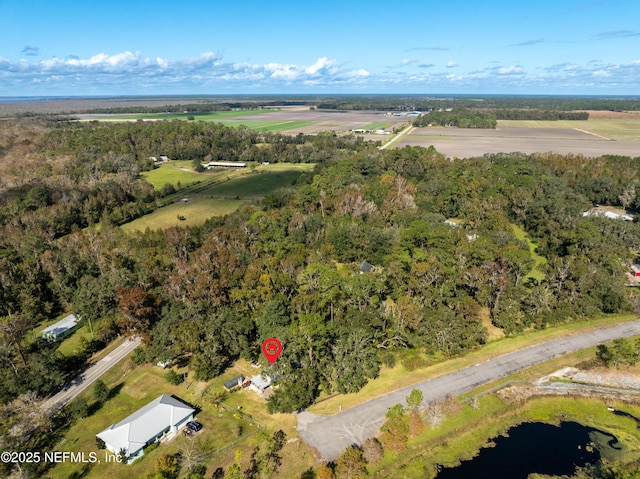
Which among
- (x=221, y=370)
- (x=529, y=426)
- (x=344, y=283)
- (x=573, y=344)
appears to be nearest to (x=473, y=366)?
(x=529, y=426)

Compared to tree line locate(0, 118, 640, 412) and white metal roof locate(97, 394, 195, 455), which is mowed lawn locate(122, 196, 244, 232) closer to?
tree line locate(0, 118, 640, 412)

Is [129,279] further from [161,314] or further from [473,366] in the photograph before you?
[473,366]

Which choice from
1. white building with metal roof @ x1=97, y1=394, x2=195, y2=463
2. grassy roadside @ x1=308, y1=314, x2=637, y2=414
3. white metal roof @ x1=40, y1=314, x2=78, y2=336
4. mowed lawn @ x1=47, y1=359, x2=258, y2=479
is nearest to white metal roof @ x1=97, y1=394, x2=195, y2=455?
Result: white building with metal roof @ x1=97, y1=394, x2=195, y2=463

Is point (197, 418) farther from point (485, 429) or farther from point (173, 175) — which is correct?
point (173, 175)

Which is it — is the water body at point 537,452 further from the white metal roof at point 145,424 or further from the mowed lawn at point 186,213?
the mowed lawn at point 186,213

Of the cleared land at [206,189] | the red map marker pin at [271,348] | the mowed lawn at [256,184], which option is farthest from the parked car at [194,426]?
the mowed lawn at [256,184]

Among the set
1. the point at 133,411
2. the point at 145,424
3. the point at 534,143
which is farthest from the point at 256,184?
the point at 534,143

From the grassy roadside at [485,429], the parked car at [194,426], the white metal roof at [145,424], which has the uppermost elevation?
the white metal roof at [145,424]
